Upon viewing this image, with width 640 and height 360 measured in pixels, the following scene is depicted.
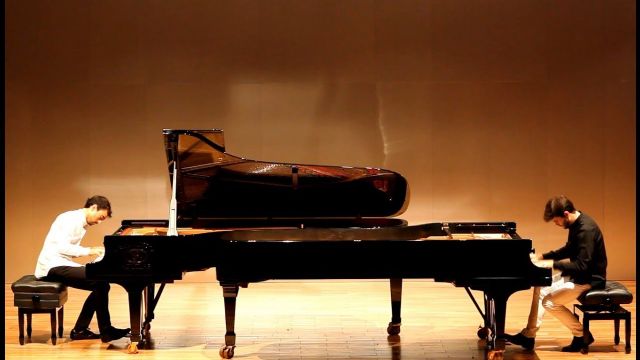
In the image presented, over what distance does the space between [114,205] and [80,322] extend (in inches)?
95.3

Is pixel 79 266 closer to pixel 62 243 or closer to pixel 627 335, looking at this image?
pixel 62 243

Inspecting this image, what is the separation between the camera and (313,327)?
6.25 metres

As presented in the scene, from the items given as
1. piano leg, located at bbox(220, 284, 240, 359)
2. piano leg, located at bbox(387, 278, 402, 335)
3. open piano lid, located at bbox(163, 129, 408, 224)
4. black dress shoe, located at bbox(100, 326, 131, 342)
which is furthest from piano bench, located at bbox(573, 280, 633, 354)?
black dress shoe, located at bbox(100, 326, 131, 342)

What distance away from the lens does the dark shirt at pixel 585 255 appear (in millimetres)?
5320

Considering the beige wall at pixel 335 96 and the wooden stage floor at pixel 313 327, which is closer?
the wooden stage floor at pixel 313 327

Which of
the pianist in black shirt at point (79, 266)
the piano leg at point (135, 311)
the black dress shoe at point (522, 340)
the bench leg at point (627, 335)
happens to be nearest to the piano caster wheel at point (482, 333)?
the black dress shoe at point (522, 340)

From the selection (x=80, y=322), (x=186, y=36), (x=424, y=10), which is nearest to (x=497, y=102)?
(x=424, y=10)

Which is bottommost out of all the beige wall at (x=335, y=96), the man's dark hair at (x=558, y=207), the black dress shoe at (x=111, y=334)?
the black dress shoe at (x=111, y=334)

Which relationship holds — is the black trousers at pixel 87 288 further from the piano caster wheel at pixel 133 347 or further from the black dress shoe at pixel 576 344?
the black dress shoe at pixel 576 344

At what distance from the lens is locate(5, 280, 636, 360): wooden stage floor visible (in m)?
5.48

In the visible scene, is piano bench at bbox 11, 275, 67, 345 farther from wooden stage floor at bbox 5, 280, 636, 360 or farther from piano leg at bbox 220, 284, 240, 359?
piano leg at bbox 220, 284, 240, 359

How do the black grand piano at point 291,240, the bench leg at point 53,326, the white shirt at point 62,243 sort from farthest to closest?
the white shirt at point 62,243, the bench leg at point 53,326, the black grand piano at point 291,240

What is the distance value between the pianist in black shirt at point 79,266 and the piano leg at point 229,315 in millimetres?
821

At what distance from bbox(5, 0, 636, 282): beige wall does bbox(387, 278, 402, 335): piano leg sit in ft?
7.57
